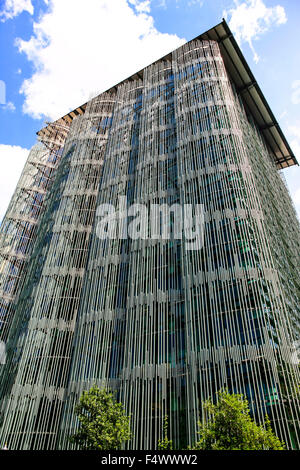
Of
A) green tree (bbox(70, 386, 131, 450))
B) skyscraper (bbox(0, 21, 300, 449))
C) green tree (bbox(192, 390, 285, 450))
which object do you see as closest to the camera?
green tree (bbox(192, 390, 285, 450))

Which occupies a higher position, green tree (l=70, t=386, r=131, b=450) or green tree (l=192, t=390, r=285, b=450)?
green tree (l=70, t=386, r=131, b=450)

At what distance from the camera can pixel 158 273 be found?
30703mm

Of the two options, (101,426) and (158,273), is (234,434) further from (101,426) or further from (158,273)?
(158,273)

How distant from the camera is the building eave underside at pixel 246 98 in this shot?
5006cm

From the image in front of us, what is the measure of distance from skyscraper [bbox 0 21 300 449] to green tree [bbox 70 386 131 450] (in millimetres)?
4377

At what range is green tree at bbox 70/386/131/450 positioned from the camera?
62.5 feet

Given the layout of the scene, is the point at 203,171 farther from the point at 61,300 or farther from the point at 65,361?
the point at 65,361

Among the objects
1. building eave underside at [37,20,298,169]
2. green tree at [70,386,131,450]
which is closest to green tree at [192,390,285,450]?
green tree at [70,386,131,450]

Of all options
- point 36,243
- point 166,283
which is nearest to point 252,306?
point 166,283

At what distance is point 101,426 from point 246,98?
51515 millimetres

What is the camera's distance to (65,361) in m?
31.0

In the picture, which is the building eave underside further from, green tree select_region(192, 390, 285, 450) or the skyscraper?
green tree select_region(192, 390, 285, 450)

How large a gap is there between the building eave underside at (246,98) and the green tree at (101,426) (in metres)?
49.2

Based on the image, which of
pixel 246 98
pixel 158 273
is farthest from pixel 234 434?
pixel 246 98
